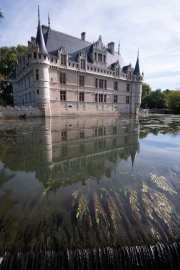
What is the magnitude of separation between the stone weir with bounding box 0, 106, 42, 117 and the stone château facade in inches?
51.9

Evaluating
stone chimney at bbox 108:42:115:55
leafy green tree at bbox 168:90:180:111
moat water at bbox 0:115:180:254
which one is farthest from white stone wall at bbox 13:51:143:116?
leafy green tree at bbox 168:90:180:111

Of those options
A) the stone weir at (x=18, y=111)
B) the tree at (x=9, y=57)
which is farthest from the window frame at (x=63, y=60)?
the tree at (x=9, y=57)

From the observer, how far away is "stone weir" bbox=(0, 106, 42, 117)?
764 inches

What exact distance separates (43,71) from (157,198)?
23409 millimetres

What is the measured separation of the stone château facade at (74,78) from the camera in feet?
74.2

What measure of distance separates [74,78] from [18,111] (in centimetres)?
1202

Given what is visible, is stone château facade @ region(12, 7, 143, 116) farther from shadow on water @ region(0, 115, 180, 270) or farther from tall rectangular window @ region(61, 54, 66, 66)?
shadow on water @ region(0, 115, 180, 270)

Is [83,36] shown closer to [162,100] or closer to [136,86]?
[136,86]

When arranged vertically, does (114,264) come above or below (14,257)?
below

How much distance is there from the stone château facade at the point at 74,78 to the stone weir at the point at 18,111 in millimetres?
1317

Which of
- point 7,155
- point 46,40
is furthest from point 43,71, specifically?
point 7,155

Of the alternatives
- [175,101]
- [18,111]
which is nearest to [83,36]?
[18,111]

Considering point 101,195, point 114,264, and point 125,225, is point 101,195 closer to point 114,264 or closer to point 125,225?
point 125,225

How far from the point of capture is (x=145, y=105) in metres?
63.1
